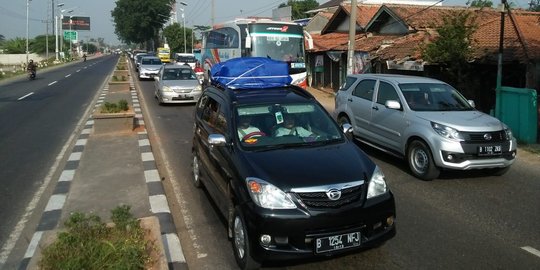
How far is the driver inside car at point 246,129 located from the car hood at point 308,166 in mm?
396

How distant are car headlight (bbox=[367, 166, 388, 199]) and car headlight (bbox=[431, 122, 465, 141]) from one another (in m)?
3.02

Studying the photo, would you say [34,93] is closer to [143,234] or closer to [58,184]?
[58,184]

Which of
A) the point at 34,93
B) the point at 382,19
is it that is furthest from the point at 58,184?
the point at 382,19

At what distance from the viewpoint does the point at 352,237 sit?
416cm

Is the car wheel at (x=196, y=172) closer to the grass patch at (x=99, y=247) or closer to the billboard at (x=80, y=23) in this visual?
the grass patch at (x=99, y=247)

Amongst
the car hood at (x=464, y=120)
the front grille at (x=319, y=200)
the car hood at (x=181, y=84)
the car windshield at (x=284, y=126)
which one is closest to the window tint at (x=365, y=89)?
the car hood at (x=464, y=120)

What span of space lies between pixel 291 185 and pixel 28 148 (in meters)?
7.94

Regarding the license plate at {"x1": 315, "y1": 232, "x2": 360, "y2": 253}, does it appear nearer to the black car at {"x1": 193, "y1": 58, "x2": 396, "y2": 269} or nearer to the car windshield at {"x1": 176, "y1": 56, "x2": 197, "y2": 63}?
the black car at {"x1": 193, "y1": 58, "x2": 396, "y2": 269}

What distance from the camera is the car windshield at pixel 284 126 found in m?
5.15

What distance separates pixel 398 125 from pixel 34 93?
20.3m

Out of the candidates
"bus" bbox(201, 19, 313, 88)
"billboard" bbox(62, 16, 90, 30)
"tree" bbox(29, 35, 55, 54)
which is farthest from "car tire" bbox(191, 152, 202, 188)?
"billboard" bbox(62, 16, 90, 30)

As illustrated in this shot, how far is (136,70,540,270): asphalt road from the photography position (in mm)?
4566

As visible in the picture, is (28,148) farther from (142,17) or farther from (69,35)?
(69,35)

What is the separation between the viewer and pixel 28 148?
396 inches
